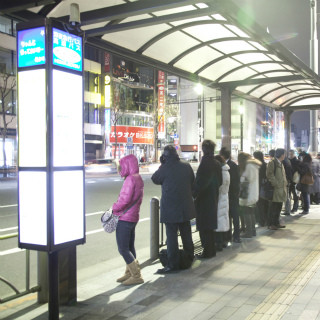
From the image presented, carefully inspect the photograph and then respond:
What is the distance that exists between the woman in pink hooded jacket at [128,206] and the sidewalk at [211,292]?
359 mm

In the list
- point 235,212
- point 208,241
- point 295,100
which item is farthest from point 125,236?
point 295,100

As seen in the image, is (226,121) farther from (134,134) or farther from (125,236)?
(134,134)

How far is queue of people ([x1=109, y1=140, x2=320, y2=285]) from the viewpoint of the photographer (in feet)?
17.9

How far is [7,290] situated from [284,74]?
8717 mm

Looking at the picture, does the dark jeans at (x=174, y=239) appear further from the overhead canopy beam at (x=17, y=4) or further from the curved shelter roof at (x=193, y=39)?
the overhead canopy beam at (x=17, y=4)

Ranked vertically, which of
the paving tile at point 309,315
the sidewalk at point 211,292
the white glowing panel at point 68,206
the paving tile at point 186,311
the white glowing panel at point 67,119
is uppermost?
the white glowing panel at point 67,119

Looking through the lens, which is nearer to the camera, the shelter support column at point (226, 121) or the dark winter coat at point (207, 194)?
the dark winter coat at point (207, 194)

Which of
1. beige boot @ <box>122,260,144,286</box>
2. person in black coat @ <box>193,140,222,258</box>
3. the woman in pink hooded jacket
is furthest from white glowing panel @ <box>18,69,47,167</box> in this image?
person in black coat @ <box>193,140,222,258</box>

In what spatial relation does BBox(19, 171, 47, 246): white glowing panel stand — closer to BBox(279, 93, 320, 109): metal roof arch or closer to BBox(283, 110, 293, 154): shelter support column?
BBox(279, 93, 320, 109): metal roof arch

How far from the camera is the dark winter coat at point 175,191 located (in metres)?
6.00

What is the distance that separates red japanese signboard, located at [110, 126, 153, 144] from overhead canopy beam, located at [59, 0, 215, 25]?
4706cm

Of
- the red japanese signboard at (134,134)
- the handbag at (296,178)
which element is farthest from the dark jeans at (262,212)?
the red japanese signboard at (134,134)

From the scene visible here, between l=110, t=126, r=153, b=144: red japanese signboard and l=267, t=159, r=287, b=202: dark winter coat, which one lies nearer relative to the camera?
l=267, t=159, r=287, b=202: dark winter coat

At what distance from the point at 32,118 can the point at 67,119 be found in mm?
319
